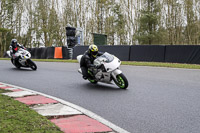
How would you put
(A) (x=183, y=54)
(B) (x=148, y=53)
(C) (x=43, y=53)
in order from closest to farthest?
(A) (x=183, y=54), (B) (x=148, y=53), (C) (x=43, y=53)

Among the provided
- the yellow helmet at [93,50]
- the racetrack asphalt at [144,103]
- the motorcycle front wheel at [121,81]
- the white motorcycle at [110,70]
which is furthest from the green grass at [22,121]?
the yellow helmet at [93,50]

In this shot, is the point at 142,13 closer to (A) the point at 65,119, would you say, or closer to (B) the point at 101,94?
(B) the point at 101,94

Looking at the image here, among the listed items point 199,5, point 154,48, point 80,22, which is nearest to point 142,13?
point 199,5

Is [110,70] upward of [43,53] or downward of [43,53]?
downward

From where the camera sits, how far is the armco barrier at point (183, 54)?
16.1 meters

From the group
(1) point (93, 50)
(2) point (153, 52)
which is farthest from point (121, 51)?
(1) point (93, 50)

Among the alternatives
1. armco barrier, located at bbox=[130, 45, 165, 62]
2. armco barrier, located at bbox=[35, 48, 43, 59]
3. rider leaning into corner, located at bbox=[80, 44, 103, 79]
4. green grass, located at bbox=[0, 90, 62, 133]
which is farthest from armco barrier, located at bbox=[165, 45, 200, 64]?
armco barrier, located at bbox=[35, 48, 43, 59]

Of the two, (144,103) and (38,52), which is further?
(38,52)

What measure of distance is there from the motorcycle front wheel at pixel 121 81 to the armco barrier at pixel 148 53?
418 inches

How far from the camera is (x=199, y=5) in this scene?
36.5m

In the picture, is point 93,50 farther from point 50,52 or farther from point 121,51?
point 50,52

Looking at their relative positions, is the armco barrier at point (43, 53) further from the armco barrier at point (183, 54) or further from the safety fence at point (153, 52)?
the armco barrier at point (183, 54)

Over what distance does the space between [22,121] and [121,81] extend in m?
4.32

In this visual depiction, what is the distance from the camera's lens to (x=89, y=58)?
8.55 m
